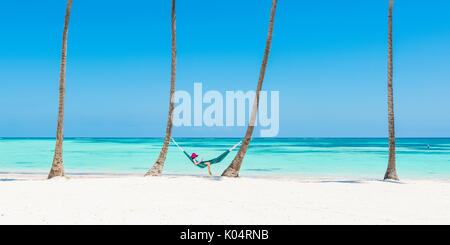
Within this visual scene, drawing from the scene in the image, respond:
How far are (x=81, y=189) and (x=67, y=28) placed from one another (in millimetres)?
3401

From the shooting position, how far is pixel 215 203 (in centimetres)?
480

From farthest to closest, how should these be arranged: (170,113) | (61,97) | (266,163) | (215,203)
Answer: (266,163)
(170,113)
(61,97)
(215,203)

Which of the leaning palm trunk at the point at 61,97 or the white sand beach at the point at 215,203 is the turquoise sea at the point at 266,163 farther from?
the white sand beach at the point at 215,203

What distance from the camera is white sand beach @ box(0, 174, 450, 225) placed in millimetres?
3930

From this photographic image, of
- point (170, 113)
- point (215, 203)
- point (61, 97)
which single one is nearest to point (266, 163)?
point (170, 113)

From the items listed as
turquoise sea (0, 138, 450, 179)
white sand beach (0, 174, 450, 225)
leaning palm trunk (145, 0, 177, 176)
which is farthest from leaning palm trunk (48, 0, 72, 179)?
turquoise sea (0, 138, 450, 179)

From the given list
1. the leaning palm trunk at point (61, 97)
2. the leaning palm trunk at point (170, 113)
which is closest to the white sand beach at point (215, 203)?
the leaning palm trunk at point (61, 97)

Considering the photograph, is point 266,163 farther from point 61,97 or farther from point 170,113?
point 61,97

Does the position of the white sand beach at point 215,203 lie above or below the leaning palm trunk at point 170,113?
below

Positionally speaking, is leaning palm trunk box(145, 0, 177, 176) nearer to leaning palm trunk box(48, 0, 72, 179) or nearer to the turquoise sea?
leaning palm trunk box(48, 0, 72, 179)

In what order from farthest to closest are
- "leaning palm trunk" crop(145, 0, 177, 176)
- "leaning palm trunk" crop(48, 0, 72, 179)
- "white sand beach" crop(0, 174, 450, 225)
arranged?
1. "leaning palm trunk" crop(145, 0, 177, 176)
2. "leaning palm trunk" crop(48, 0, 72, 179)
3. "white sand beach" crop(0, 174, 450, 225)

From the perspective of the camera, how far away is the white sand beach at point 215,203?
393 centimetres
